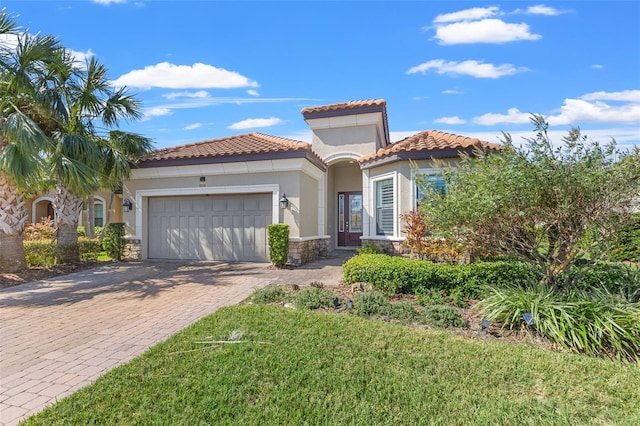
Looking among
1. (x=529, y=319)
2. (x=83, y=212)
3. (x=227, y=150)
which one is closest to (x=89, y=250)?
(x=227, y=150)

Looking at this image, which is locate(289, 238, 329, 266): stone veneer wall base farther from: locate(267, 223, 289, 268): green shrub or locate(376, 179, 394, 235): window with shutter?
locate(376, 179, 394, 235): window with shutter

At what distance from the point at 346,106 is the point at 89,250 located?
38.8ft

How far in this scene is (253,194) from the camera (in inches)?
477

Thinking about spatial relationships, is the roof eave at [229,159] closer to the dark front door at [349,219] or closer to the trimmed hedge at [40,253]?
the trimmed hedge at [40,253]

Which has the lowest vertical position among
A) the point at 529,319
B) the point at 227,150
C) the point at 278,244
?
the point at 529,319

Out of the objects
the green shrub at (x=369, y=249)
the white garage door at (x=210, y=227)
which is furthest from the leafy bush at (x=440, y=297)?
the white garage door at (x=210, y=227)

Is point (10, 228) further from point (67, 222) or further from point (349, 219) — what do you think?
point (349, 219)

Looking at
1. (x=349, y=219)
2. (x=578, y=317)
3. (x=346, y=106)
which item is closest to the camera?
→ (x=578, y=317)

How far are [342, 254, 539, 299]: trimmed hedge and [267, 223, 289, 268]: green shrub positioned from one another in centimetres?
410

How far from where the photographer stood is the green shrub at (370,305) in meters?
5.69

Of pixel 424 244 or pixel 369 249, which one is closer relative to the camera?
pixel 424 244

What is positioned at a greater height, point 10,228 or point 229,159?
point 229,159

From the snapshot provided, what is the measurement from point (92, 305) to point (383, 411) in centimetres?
641

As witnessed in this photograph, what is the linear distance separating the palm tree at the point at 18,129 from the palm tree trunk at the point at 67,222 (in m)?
1.32
